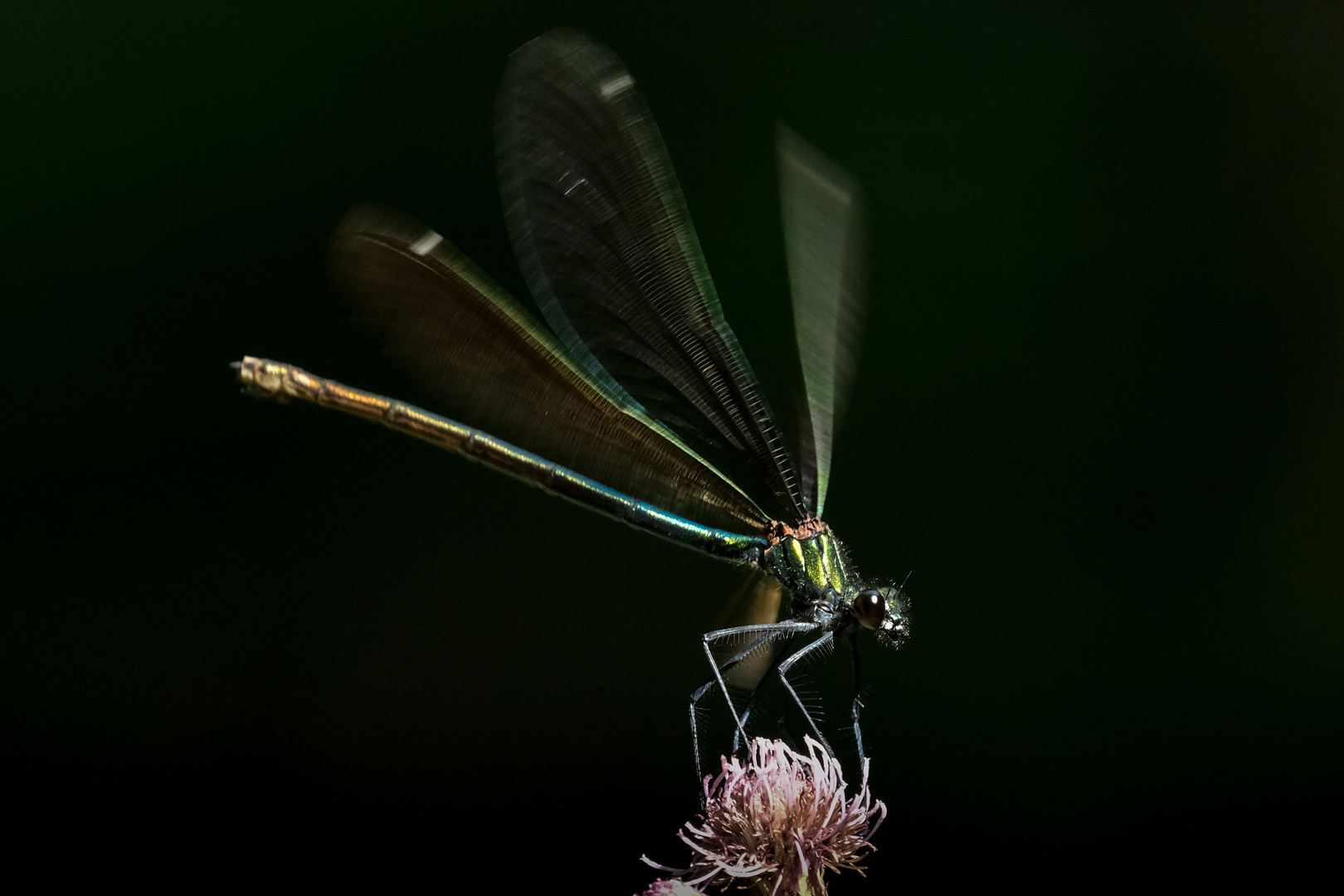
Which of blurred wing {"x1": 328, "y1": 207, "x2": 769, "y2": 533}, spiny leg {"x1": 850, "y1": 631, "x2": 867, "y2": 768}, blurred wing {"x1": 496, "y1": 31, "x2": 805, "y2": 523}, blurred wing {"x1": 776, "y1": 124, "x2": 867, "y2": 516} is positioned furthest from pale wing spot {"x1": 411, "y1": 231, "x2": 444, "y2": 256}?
spiny leg {"x1": 850, "y1": 631, "x2": 867, "y2": 768}

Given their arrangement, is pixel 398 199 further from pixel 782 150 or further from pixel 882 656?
pixel 882 656

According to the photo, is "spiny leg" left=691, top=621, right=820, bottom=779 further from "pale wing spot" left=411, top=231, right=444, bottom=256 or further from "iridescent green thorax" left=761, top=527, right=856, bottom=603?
"pale wing spot" left=411, top=231, right=444, bottom=256

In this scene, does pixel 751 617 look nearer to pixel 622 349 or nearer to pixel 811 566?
pixel 811 566

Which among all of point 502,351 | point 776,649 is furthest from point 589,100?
point 776,649

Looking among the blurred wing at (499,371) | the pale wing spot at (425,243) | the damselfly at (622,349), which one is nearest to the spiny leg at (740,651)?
the damselfly at (622,349)

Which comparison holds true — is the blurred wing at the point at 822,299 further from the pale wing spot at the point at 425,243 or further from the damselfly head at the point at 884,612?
the pale wing spot at the point at 425,243

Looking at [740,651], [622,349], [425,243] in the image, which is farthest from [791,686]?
[425,243]
